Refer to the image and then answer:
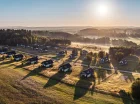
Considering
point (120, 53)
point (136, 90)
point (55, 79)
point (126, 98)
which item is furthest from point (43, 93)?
point (120, 53)

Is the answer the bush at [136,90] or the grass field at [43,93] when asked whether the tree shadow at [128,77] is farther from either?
the grass field at [43,93]

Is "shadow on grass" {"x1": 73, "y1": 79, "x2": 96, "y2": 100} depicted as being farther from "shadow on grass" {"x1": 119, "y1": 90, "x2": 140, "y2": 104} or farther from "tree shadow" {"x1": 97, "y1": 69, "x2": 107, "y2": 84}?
"shadow on grass" {"x1": 119, "y1": 90, "x2": 140, "y2": 104}

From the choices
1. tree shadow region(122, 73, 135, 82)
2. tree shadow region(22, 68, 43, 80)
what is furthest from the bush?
tree shadow region(22, 68, 43, 80)

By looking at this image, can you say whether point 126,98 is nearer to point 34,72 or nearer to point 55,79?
point 55,79

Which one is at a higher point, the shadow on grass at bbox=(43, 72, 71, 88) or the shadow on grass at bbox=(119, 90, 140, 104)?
the shadow on grass at bbox=(119, 90, 140, 104)

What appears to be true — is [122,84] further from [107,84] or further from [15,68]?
[15,68]

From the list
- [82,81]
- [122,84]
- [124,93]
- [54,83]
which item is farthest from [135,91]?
[54,83]

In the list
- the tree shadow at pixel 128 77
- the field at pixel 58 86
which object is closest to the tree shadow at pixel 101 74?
the field at pixel 58 86
